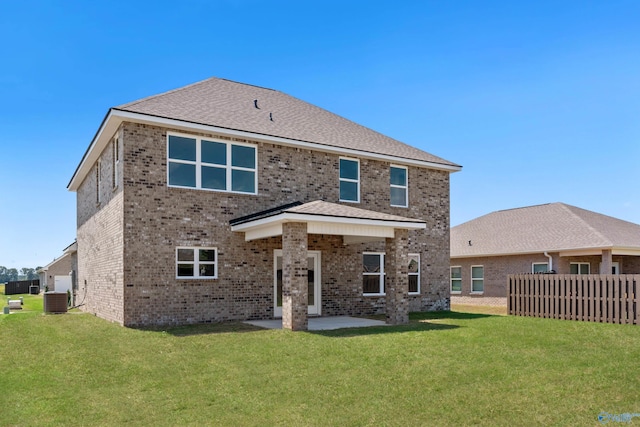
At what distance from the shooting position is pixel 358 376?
28.6 ft

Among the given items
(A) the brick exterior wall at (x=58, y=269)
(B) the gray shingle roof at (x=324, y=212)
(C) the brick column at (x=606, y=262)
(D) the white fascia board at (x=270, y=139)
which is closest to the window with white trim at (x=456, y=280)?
(C) the brick column at (x=606, y=262)

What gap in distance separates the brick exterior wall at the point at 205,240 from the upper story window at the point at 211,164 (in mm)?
228

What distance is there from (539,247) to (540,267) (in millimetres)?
1255

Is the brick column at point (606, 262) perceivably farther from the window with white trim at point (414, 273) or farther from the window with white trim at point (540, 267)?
the window with white trim at point (414, 273)

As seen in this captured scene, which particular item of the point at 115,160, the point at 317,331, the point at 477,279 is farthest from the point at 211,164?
the point at 477,279

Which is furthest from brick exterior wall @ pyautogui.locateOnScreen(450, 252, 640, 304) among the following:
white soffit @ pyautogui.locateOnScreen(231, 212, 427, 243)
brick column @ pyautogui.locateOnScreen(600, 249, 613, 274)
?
white soffit @ pyautogui.locateOnScreen(231, 212, 427, 243)

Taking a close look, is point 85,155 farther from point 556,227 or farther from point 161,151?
point 556,227

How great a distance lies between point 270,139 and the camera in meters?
16.4

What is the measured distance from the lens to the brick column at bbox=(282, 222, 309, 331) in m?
13.0

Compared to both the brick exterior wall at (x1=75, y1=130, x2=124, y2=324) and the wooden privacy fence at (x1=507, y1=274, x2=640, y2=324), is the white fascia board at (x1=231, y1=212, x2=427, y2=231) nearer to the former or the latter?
the brick exterior wall at (x1=75, y1=130, x2=124, y2=324)

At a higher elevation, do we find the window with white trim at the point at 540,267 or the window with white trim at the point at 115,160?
the window with white trim at the point at 115,160

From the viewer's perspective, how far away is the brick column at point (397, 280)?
589 inches

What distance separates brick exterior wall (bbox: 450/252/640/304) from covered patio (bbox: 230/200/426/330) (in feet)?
40.7

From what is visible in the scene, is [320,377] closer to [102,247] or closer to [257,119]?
[257,119]
